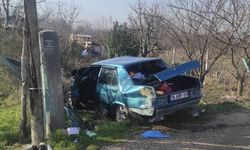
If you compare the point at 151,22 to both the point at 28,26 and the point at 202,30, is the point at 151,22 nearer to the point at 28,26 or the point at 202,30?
the point at 202,30

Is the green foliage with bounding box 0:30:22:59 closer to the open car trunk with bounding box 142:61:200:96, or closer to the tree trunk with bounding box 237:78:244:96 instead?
the open car trunk with bounding box 142:61:200:96

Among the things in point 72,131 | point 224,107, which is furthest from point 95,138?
point 224,107

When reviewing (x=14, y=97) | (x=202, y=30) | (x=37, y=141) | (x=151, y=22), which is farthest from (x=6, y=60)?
(x=151, y=22)

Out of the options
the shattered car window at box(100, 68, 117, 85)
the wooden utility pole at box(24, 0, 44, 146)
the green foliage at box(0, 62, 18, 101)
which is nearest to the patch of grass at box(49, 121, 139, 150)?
the wooden utility pole at box(24, 0, 44, 146)

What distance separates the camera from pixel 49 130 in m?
9.18

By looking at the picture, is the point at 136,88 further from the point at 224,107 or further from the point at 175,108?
the point at 224,107

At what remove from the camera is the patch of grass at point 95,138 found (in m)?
8.52

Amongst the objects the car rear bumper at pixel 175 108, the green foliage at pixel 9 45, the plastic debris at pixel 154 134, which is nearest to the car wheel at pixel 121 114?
the car rear bumper at pixel 175 108

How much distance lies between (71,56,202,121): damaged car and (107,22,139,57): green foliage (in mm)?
9893

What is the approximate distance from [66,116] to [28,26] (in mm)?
2453

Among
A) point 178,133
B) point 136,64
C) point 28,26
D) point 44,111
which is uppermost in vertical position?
point 28,26

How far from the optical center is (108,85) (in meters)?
11.1

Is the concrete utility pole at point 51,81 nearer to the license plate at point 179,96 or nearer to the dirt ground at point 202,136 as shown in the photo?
the dirt ground at point 202,136

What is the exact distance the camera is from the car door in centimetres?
1089
